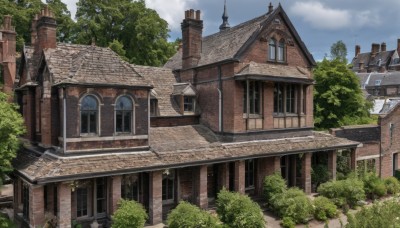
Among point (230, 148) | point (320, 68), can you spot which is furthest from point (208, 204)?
point (320, 68)

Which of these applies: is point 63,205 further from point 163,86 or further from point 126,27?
point 126,27

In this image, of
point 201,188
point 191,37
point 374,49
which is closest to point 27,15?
point 191,37

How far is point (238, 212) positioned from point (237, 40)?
10164mm

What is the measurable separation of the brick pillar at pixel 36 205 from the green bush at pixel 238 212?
721cm

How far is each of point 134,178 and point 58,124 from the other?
4.14 metres

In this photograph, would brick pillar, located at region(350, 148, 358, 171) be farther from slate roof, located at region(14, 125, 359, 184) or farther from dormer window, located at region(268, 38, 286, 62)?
dormer window, located at region(268, 38, 286, 62)

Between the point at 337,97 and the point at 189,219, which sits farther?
the point at 337,97

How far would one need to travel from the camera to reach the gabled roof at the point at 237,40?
18.9 meters

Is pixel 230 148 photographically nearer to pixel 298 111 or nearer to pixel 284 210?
pixel 284 210

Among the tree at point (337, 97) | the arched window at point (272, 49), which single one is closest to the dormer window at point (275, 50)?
the arched window at point (272, 49)

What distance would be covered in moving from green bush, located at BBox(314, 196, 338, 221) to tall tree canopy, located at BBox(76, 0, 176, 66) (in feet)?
82.0

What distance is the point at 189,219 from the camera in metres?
13.0

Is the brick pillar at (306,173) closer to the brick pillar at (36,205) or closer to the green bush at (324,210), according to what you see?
the green bush at (324,210)

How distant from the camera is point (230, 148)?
17484mm
